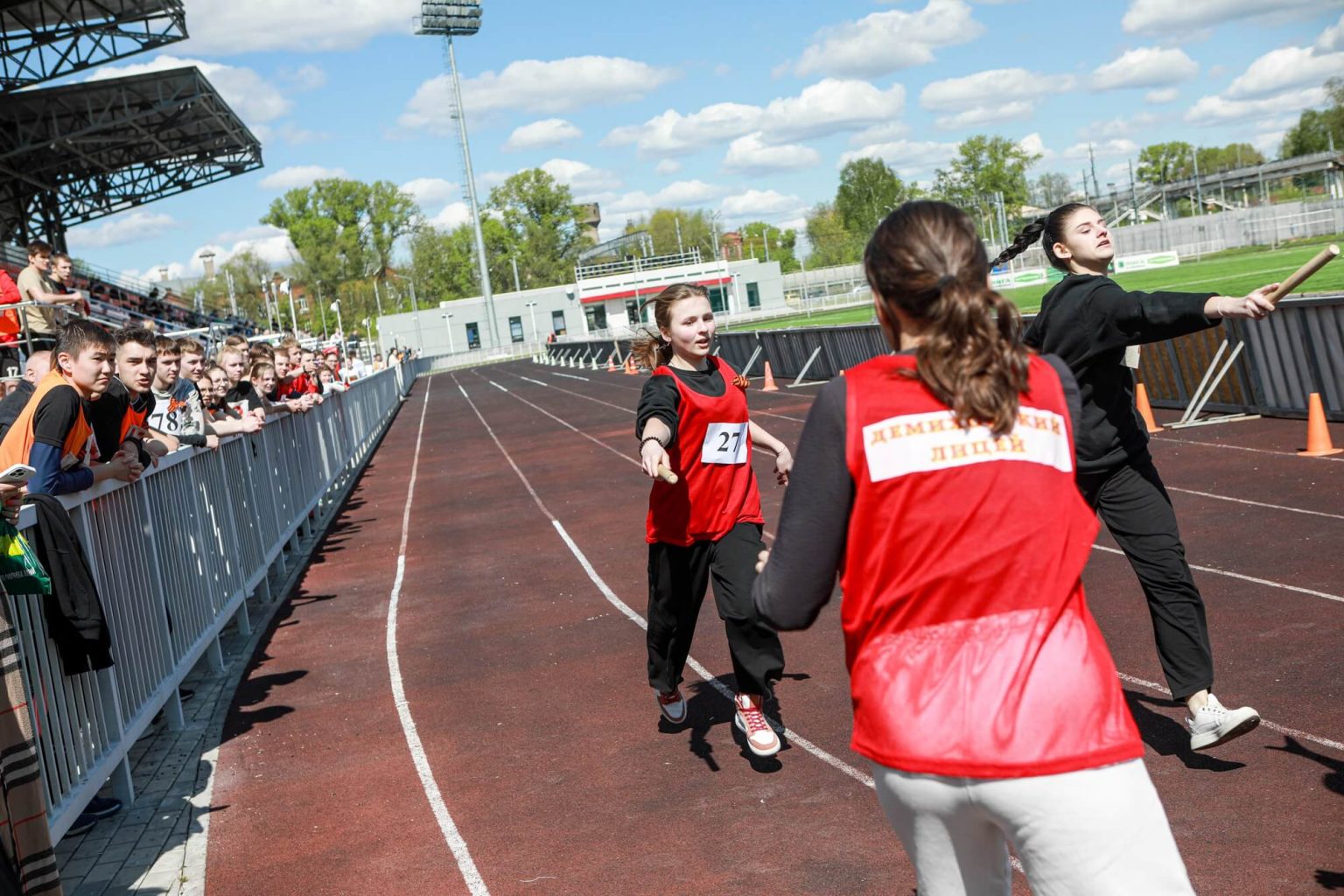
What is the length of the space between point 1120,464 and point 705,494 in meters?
1.71

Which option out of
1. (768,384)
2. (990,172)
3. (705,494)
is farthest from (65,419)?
(990,172)

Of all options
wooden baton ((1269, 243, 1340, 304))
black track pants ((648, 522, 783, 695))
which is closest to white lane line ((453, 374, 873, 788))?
black track pants ((648, 522, 783, 695))

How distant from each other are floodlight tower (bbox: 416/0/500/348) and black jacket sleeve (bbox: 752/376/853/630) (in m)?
88.3

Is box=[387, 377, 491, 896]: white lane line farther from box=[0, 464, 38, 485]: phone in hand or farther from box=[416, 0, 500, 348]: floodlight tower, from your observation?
box=[416, 0, 500, 348]: floodlight tower

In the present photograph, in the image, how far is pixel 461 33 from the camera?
96.6 metres

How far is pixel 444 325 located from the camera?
355 feet

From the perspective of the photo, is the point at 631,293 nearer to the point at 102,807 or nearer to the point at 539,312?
the point at 539,312

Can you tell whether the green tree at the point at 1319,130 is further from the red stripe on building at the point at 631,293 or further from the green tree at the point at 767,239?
the green tree at the point at 767,239

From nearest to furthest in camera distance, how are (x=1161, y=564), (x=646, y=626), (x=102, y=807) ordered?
(x=1161, y=564) → (x=102, y=807) → (x=646, y=626)

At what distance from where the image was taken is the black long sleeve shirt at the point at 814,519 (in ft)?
7.82

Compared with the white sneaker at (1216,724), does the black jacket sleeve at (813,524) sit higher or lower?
higher

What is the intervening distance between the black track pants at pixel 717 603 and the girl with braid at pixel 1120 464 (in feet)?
4.81

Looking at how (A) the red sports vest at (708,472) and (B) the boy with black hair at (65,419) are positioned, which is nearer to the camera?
(A) the red sports vest at (708,472)

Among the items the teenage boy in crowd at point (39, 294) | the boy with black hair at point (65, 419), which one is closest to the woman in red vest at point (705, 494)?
the boy with black hair at point (65, 419)
